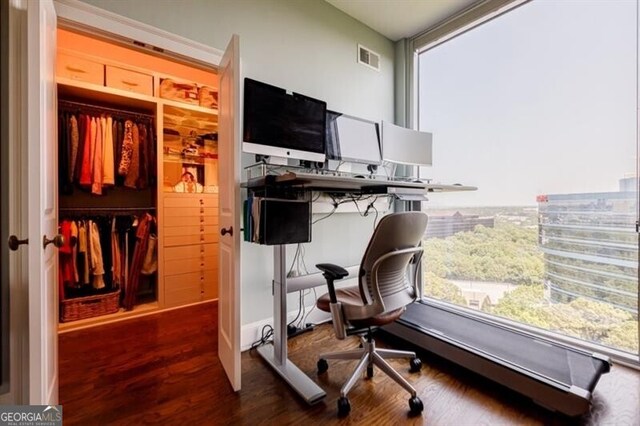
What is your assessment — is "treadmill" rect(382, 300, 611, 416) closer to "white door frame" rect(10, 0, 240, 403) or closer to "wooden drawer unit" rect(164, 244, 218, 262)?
"white door frame" rect(10, 0, 240, 403)

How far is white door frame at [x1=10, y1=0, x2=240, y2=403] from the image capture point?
1091mm

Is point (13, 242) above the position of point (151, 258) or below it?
above

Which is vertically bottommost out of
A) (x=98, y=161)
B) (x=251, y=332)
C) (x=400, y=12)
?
(x=251, y=332)

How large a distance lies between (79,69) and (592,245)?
13.9 ft

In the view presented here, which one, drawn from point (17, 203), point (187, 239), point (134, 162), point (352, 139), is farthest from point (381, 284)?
point (134, 162)

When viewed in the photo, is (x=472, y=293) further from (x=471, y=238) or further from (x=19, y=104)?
(x=19, y=104)

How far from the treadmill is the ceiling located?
8.75 ft

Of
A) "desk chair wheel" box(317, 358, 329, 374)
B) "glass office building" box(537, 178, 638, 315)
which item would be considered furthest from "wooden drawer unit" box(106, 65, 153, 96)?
"glass office building" box(537, 178, 638, 315)

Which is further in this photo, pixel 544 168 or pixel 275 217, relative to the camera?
pixel 544 168

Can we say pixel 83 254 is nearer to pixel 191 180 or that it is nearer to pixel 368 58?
pixel 191 180

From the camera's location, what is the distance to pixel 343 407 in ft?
4.58

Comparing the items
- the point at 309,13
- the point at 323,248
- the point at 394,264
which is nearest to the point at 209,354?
the point at 323,248

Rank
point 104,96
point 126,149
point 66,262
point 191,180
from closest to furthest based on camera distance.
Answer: point 66,262 < point 104,96 < point 126,149 < point 191,180

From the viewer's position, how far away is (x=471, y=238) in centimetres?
265
